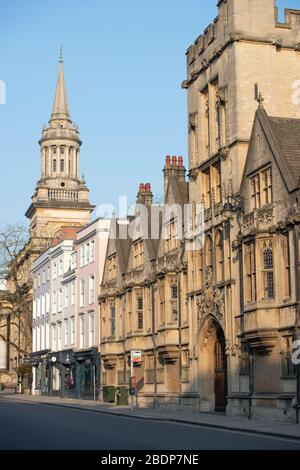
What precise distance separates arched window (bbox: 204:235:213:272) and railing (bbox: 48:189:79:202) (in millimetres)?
73591

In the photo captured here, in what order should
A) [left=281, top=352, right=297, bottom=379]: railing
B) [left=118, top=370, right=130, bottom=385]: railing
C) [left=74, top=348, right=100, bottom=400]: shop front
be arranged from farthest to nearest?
[left=74, top=348, right=100, bottom=400]: shop front
[left=118, top=370, right=130, bottom=385]: railing
[left=281, top=352, right=297, bottom=379]: railing

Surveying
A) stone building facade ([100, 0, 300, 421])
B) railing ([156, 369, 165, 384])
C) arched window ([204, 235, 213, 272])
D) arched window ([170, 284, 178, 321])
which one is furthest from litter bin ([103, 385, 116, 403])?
arched window ([204, 235, 213, 272])

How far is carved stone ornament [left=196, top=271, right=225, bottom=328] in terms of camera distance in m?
37.4

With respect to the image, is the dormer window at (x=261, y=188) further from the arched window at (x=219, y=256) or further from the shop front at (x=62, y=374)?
the shop front at (x=62, y=374)

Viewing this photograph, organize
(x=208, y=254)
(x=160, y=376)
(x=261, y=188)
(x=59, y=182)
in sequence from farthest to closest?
(x=59, y=182) → (x=160, y=376) → (x=208, y=254) → (x=261, y=188)

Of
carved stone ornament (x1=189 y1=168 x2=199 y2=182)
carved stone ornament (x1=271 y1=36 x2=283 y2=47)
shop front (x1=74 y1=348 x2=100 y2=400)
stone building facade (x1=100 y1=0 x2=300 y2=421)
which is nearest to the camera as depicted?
stone building facade (x1=100 y1=0 x2=300 y2=421)

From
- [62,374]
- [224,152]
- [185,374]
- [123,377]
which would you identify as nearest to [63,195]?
[62,374]

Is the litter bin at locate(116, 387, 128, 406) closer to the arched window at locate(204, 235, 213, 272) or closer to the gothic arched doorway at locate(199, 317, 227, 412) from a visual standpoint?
the gothic arched doorway at locate(199, 317, 227, 412)

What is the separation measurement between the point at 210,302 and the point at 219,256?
2288 mm

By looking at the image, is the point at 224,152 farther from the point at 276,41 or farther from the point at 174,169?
the point at 174,169

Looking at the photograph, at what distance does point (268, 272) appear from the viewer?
107ft
